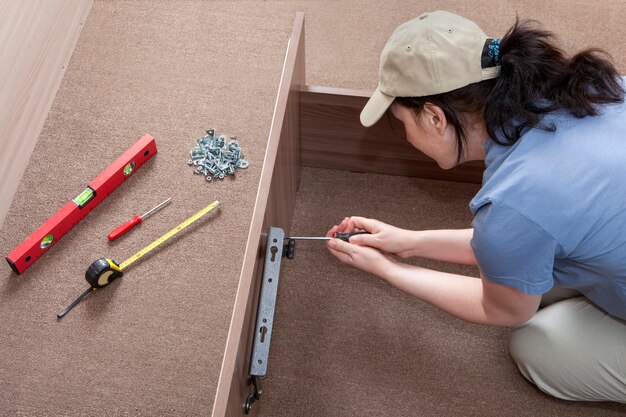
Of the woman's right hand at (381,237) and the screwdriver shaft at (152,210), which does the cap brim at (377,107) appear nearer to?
the woman's right hand at (381,237)

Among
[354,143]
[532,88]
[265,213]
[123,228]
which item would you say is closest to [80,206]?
[123,228]

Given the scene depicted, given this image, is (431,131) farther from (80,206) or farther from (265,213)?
(80,206)

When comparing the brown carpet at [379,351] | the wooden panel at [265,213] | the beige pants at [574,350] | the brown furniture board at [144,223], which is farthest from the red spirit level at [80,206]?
the beige pants at [574,350]

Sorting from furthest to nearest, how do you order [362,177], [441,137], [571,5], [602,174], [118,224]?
[571,5], [362,177], [118,224], [441,137], [602,174]

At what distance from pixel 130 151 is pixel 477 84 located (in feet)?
2.48

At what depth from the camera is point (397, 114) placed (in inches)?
42.9

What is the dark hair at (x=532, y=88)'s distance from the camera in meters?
0.96

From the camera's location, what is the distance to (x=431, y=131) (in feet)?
3.43

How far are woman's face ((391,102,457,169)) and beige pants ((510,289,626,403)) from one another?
416mm

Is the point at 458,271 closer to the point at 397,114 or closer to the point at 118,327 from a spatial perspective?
the point at 397,114

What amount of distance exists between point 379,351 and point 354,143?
489 mm

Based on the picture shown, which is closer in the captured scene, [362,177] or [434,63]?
[434,63]

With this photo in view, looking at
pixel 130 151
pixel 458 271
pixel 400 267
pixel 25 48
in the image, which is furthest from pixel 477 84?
pixel 25 48

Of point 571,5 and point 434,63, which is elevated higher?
point 434,63
